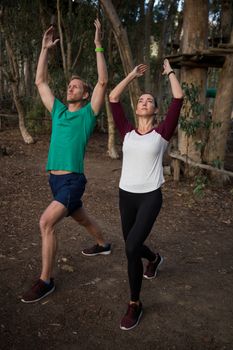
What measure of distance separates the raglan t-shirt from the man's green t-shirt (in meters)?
0.46

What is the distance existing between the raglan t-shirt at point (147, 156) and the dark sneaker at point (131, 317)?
1.02 meters

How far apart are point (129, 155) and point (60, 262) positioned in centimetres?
178

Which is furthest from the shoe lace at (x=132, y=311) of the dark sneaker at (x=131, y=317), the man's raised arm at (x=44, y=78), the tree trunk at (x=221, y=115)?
the tree trunk at (x=221, y=115)

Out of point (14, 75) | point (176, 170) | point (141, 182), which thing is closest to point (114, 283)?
point (141, 182)

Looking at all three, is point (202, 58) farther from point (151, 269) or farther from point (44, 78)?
point (151, 269)

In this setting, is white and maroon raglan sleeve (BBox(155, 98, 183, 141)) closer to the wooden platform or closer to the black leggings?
the black leggings

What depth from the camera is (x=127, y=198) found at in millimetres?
3377

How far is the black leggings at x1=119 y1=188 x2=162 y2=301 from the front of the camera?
10.3ft

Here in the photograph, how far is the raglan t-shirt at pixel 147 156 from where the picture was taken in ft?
10.7

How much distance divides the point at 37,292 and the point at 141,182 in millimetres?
1443

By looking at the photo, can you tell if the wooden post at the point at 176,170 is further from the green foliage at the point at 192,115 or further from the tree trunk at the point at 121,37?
the tree trunk at the point at 121,37

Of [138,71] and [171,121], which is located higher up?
[138,71]

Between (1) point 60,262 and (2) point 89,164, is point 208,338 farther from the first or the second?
(2) point 89,164

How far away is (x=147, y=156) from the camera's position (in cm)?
327
